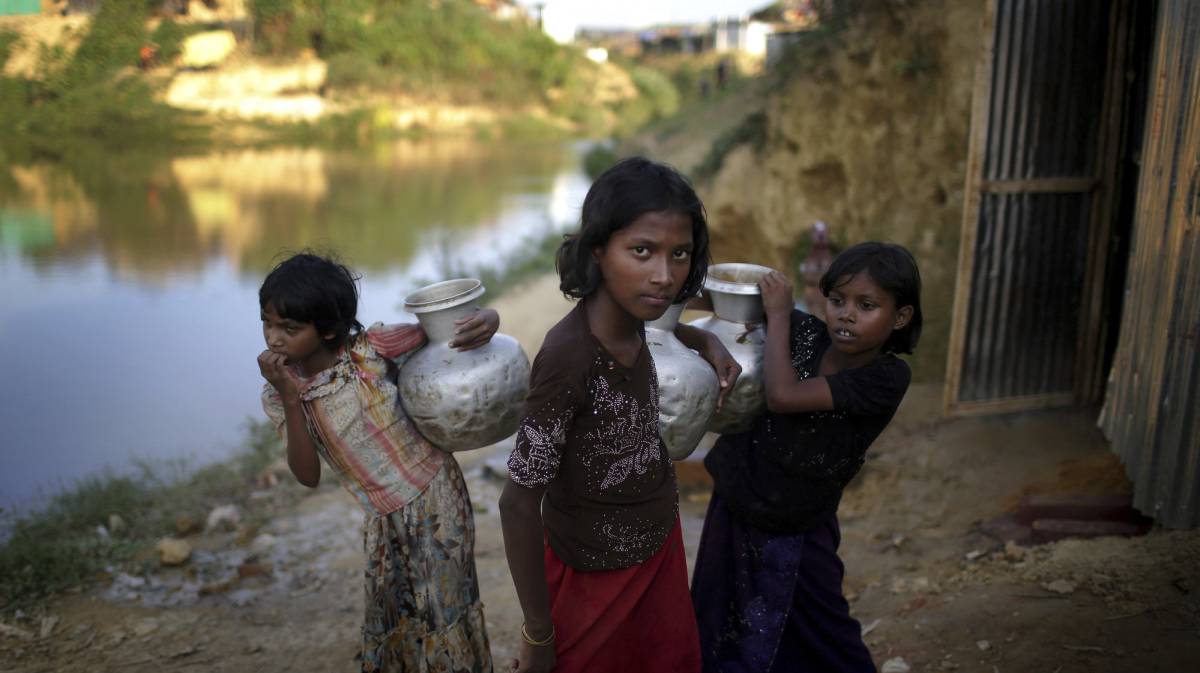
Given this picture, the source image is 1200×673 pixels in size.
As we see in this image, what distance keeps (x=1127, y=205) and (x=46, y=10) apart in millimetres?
17502

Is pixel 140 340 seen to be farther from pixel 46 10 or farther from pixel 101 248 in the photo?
pixel 46 10

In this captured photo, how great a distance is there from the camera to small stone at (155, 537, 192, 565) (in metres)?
3.75

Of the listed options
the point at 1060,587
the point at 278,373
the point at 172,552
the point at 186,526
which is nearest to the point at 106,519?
the point at 186,526

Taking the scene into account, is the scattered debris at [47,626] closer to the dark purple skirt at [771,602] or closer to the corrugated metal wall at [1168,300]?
the dark purple skirt at [771,602]

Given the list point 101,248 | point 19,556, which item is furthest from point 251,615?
point 101,248

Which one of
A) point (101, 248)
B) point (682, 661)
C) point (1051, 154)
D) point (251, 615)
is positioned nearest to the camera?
point (682, 661)

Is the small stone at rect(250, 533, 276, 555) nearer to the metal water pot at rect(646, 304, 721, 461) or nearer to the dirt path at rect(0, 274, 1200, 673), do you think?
the dirt path at rect(0, 274, 1200, 673)

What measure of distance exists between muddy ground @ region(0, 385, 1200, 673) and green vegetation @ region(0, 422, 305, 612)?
0.13 m

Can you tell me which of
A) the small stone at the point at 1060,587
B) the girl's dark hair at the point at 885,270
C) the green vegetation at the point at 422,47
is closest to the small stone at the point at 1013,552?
the small stone at the point at 1060,587

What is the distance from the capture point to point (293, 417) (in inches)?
73.3

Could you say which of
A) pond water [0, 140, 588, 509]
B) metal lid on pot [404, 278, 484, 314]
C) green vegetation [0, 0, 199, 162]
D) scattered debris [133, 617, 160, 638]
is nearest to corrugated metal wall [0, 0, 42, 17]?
pond water [0, 140, 588, 509]

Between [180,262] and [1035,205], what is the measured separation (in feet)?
38.3

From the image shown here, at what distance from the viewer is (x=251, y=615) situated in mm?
3338

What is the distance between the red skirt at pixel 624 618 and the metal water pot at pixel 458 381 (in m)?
0.38
